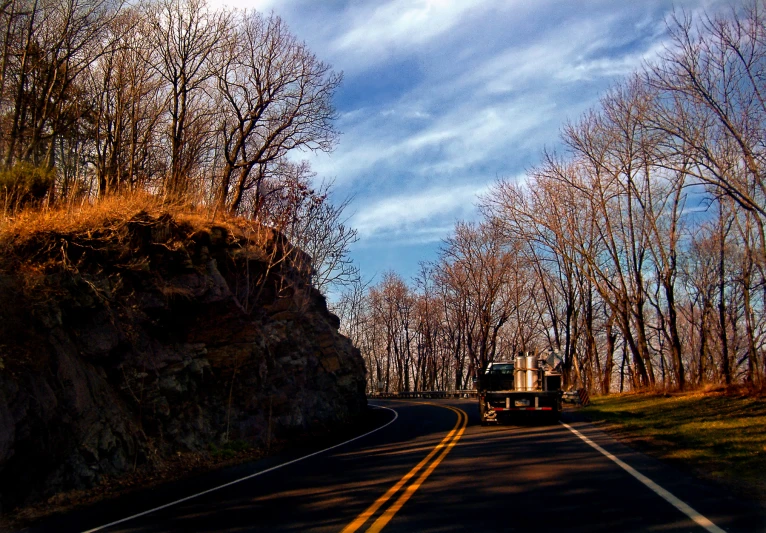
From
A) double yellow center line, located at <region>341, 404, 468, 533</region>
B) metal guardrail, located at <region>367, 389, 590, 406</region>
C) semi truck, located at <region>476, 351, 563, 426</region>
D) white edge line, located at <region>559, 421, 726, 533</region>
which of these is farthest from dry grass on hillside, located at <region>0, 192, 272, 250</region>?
metal guardrail, located at <region>367, 389, 590, 406</region>

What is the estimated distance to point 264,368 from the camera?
723 inches

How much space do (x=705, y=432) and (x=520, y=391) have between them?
6077 millimetres

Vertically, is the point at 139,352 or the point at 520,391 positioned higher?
the point at 139,352

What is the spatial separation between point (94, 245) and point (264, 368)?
20.7 ft

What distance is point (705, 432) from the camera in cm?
1666

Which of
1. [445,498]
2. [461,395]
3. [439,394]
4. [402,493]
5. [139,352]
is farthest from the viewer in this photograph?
[439,394]

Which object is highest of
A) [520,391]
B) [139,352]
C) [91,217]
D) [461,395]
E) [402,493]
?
[91,217]

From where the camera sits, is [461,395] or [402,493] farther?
[461,395]

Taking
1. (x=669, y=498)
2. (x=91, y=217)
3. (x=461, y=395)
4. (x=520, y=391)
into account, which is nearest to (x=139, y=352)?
(x=91, y=217)

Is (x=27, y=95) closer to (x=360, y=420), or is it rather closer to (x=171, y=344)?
(x=171, y=344)

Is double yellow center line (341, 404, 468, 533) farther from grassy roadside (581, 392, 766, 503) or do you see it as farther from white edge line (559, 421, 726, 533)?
grassy roadside (581, 392, 766, 503)

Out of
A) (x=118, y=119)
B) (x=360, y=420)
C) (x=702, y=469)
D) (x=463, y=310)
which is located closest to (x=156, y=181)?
(x=118, y=119)

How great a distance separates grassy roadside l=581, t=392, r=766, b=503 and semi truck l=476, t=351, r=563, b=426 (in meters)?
1.98

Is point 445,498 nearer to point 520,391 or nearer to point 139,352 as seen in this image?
point 139,352
